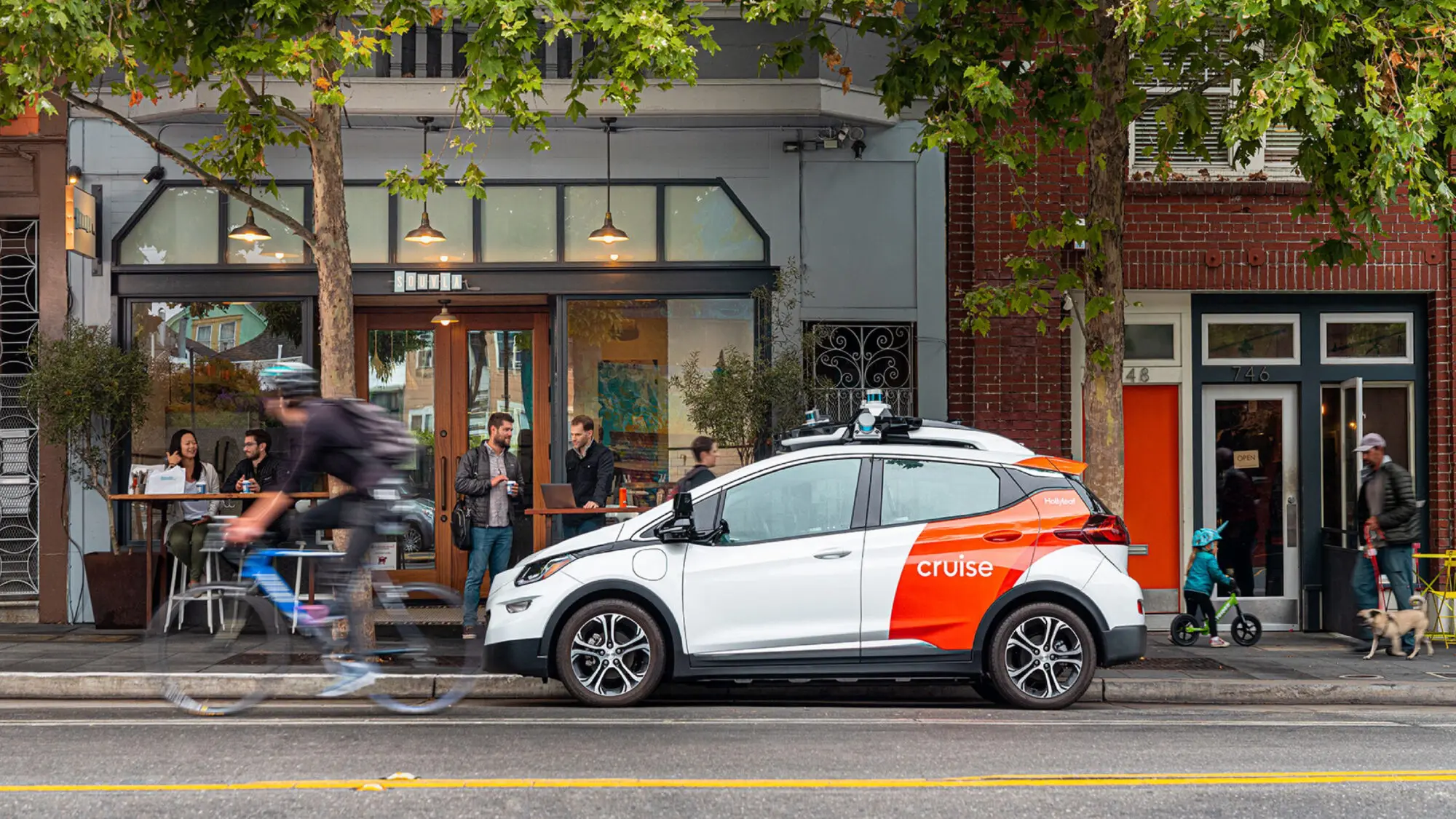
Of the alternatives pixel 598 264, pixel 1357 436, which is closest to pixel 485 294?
pixel 598 264

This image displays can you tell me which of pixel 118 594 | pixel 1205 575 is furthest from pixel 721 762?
pixel 118 594

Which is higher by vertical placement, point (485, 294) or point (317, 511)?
point (485, 294)

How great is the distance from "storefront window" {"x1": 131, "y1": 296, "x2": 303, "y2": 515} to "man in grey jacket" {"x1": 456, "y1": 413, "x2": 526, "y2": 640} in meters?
2.88

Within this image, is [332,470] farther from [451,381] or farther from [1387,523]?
[1387,523]

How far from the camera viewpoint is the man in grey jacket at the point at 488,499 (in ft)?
37.0

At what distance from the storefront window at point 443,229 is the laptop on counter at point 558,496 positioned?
2.94m

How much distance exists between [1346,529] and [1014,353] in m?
3.96

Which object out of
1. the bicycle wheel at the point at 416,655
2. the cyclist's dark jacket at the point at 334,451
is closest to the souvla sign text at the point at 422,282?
the bicycle wheel at the point at 416,655

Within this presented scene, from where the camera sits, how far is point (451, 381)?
14258 millimetres

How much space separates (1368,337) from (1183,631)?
418 cm

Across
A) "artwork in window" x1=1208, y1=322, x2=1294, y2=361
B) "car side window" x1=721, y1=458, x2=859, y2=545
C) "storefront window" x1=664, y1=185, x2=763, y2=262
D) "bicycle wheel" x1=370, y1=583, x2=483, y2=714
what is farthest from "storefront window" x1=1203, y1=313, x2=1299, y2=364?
"bicycle wheel" x1=370, y1=583, x2=483, y2=714

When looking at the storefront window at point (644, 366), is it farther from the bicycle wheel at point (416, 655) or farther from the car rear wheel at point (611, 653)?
the car rear wheel at point (611, 653)

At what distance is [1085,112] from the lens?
9.65m

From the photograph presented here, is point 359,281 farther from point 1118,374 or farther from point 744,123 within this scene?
point 1118,374
